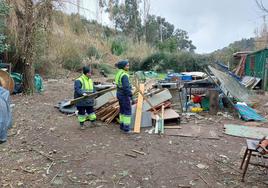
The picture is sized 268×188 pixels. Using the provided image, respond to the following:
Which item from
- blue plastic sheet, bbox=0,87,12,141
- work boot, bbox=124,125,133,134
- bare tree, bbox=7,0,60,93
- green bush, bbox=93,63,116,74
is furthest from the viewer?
green bush, bbox=93,63,116,74

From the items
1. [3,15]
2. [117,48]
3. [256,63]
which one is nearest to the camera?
[3,15]

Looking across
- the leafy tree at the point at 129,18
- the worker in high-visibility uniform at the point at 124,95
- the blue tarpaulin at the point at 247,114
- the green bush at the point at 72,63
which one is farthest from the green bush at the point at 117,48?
the worker in high-visibility uniform at the point at 124,95

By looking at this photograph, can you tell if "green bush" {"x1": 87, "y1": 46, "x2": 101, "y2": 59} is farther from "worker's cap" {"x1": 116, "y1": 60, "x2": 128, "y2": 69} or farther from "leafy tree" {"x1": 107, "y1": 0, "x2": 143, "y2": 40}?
"worker's cap" {"x1": 116, "y1": 60, "x2": 128, "y2": 69}

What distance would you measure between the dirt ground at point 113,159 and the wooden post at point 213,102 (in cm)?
137

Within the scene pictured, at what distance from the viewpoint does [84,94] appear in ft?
22.9

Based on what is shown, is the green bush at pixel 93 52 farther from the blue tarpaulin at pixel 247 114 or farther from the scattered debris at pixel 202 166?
the scattered debris at pixel 202 166

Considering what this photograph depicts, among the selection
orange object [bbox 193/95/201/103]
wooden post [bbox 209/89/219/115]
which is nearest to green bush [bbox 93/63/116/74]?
orange object [bbox 193/95/201/103]

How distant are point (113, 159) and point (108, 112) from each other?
2727 millimetres

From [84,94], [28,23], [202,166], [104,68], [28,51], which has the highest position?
[28,23]

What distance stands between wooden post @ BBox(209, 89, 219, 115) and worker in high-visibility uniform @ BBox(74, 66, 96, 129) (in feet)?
12.6

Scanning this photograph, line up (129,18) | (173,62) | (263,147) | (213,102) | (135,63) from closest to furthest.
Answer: (263,147)
(213,102)
(173,62)
(135,63)
(129,18)

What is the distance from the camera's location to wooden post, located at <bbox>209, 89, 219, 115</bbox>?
8977mm

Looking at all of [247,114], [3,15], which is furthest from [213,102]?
[3,15]

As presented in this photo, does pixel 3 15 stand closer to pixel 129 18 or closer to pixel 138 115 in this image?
pixel 138 115
